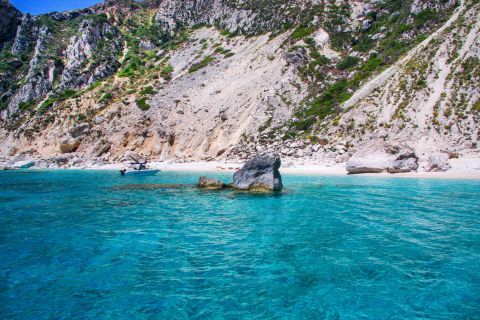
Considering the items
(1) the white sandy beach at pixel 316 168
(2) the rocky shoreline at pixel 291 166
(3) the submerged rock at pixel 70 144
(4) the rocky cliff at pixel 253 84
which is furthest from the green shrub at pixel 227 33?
(1) the white sandy beach at pixel 316 168

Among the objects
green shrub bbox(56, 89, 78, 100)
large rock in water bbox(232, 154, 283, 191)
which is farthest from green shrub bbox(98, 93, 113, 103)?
large rock in water bbox(232, 154, 283, 191)

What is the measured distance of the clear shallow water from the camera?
762 cm

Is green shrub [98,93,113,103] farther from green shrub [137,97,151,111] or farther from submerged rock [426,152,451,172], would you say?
submerged rock [426,152,451,172]

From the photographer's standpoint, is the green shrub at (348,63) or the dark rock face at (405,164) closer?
the dark rock face at (405,164)

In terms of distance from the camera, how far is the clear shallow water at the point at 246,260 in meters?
7.62

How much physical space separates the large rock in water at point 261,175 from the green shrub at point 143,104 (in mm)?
46497

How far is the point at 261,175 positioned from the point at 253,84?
40.1 metres

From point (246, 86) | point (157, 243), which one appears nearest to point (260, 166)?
point (157, 243)

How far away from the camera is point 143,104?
68.1 meters

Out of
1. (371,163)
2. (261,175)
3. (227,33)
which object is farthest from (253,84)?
(261,175)

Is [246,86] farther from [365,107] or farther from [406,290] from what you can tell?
[406,290]

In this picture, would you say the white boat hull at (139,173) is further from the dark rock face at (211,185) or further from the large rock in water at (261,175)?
the large rock in water at (261,175)

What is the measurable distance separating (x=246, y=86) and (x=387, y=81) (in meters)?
24.8

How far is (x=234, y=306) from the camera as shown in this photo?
768 cm
